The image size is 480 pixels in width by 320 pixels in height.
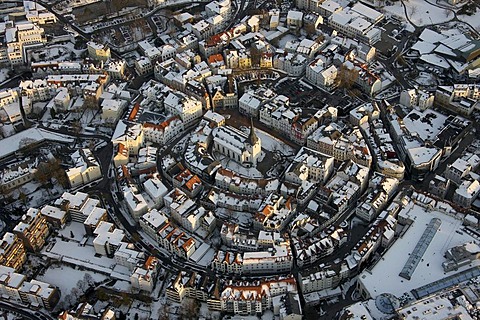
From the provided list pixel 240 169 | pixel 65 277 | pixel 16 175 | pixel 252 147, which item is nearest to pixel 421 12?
pixel 252 147

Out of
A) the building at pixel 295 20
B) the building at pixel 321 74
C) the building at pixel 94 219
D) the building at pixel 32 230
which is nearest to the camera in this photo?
the building at pixel 32 230

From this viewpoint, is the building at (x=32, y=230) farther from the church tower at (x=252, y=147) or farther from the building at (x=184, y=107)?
the church tower at (x=252, y=147)

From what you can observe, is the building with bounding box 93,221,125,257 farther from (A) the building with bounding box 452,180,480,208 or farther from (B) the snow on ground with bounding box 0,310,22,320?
(A) the building with bounding box 452,180,480,208

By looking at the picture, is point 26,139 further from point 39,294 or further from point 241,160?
point 241,160

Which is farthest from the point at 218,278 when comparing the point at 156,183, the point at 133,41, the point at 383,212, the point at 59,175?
the point at 133,41

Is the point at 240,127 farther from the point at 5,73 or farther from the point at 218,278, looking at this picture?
the point at 5,73

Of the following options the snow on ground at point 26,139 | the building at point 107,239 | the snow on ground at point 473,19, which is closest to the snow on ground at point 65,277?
the building at point 107,239
